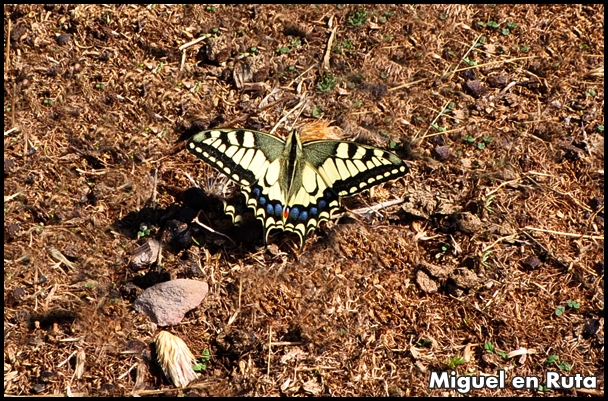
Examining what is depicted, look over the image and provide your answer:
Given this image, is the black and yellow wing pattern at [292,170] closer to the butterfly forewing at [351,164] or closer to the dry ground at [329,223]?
the butterfly forewing at [351,164]

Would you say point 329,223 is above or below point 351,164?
below

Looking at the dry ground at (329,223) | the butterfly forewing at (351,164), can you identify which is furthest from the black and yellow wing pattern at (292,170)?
the dry ground at (329,223)

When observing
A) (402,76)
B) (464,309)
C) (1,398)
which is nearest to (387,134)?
(402,76)

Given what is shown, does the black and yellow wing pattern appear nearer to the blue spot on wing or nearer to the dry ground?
the blue spot on wing

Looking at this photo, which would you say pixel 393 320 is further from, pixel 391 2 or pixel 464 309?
pixel 391 2

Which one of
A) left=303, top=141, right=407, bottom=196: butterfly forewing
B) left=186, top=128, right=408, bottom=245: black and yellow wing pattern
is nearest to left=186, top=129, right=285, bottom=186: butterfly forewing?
left=186, top=128, right=408, bottom=245: black and yellow wing pattern

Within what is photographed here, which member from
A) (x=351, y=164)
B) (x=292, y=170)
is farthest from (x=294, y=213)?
(x=351, y=164)

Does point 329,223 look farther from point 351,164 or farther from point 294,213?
point 351,164
